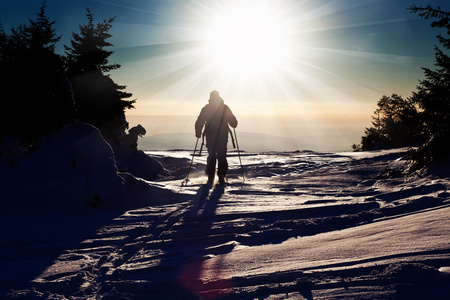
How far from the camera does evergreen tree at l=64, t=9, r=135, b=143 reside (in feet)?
49.7

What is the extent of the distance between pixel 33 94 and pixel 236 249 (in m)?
7.47

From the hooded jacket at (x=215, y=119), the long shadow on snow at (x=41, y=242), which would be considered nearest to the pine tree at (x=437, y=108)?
the hooded jacket at (x=215, y=119)

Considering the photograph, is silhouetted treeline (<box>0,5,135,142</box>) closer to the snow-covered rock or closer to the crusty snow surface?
the snow-covered rock

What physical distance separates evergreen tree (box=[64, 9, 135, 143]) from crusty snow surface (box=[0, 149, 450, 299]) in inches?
415

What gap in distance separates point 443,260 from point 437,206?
2.40 metres

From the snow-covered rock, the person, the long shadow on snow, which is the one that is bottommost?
the long shadow on snow

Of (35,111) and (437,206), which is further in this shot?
(35,111)

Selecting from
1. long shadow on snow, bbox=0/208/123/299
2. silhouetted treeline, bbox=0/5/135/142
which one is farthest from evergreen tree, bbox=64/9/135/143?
long shadow on snow, bbox=0/208/123/299

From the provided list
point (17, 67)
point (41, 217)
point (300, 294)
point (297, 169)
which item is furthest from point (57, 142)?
point (297, 169)

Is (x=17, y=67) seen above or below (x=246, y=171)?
above

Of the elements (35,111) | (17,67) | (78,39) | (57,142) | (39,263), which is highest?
(78,39)

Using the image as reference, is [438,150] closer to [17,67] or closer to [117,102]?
[17,67]

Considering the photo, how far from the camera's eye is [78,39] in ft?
54.8

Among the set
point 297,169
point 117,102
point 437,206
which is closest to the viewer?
point 437,206
